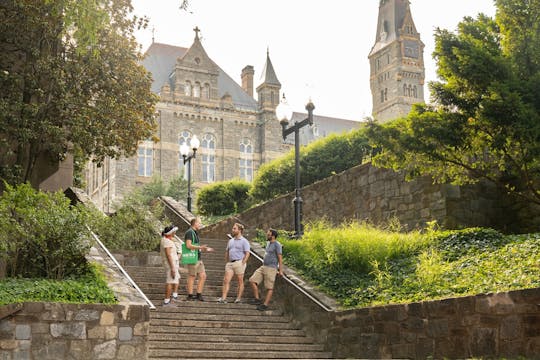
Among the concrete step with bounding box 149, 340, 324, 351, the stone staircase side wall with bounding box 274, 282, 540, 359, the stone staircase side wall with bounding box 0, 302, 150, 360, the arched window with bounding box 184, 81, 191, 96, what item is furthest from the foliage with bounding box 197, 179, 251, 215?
the arched window with bounding box 184, 81, 191, 96

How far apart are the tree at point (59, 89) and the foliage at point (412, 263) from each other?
498cm

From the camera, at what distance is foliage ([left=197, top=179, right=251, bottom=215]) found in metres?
31.7

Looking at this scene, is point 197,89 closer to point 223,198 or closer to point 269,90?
point 269,90

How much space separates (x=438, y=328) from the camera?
9.41 metres

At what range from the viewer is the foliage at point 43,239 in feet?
35.4

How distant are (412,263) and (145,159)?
4461 centimetres

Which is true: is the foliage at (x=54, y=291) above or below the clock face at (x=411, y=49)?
below

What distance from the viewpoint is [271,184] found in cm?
2819

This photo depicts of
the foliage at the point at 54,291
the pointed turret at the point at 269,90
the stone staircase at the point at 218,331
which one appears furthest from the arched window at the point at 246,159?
the foliage at the point at 54,291

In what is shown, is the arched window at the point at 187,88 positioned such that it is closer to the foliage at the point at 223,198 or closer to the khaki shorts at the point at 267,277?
the foliage at the point at 223,198

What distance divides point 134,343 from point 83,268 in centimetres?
208

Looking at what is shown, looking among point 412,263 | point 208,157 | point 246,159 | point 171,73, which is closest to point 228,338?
point 412,263

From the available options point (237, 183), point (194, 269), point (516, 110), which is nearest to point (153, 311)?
point (194, 269)

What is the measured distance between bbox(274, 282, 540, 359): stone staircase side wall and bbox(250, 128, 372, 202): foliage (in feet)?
47.6
